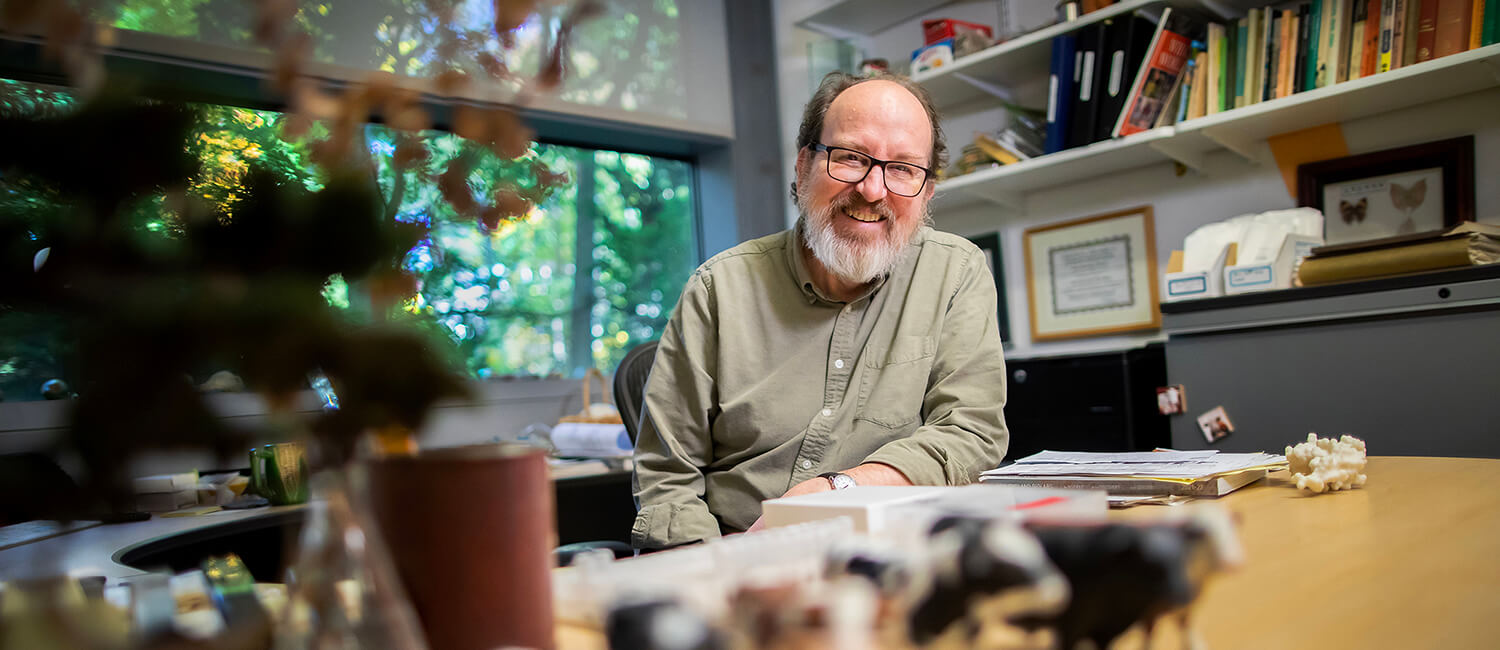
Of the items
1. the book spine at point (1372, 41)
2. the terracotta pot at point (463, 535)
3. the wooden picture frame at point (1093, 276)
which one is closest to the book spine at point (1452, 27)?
the book spine at point (1372, 41)

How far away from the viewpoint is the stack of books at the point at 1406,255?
2031 mm

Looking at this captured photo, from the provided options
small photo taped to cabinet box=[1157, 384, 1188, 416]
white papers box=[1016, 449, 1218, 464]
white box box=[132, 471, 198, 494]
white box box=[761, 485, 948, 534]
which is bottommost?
small photo taped to cabinet box=[1157, 384, 1188, 416]

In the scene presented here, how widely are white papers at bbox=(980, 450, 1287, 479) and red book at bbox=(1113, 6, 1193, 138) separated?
1804 mm

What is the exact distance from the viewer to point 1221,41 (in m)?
2.67

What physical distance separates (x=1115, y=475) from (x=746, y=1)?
11.0 feet

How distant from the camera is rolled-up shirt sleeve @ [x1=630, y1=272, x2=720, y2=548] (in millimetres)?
1473

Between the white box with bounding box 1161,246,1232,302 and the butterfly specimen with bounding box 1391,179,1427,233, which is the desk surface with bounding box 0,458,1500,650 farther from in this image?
the butterfly specimen with bounding box 1391,179,1427,233

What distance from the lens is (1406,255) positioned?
2109 mm

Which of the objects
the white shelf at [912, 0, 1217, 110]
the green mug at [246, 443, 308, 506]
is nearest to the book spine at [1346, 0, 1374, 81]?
the white shelf at [912, 0, 1217, 110]

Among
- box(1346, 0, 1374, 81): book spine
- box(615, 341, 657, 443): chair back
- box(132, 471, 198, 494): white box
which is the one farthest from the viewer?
box(1346, 0, 1374, 81): book spine

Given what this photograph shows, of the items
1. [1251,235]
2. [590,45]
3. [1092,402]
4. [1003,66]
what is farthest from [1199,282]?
[590,45]

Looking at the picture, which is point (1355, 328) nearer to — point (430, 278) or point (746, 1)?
point (430, 278)

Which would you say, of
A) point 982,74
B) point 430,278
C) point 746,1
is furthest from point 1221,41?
point 430,278

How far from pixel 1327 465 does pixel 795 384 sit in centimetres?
81
